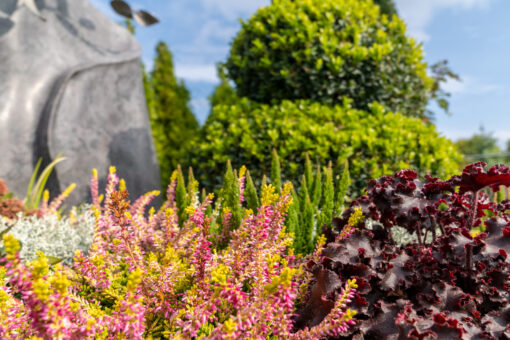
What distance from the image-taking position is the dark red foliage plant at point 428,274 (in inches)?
63.4

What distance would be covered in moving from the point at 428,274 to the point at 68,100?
14.9ft

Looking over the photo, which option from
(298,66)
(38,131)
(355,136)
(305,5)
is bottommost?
(38,131)

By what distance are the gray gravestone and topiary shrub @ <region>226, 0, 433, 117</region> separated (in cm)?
172

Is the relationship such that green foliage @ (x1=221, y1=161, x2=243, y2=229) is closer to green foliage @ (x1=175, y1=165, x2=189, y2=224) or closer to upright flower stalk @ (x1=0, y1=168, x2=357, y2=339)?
green foliage @ (x1=175, y1=165, x2=189, y2=224)

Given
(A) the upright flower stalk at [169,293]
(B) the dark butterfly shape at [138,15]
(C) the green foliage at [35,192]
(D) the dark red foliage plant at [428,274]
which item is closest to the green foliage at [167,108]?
(B) the dark butterfly shape at [138,15]

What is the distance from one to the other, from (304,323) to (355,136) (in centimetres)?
264

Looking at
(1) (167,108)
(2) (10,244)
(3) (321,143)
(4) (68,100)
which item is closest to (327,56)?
(3) (321,143)

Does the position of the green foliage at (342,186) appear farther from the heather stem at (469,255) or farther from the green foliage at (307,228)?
the heather stem at (469,255)

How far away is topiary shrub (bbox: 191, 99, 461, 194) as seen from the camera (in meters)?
4.04

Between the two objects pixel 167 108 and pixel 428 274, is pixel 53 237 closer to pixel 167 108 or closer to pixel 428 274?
pixel 428 274

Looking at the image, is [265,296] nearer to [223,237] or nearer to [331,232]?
[331,232]

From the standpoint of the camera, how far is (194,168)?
15.4ft

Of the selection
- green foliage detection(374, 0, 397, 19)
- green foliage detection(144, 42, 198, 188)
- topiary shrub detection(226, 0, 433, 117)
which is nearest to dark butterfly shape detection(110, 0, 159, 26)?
topiary shrub detection(226, 0, 433, 117)

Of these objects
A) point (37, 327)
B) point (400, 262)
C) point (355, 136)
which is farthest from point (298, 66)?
point (37, 327)
